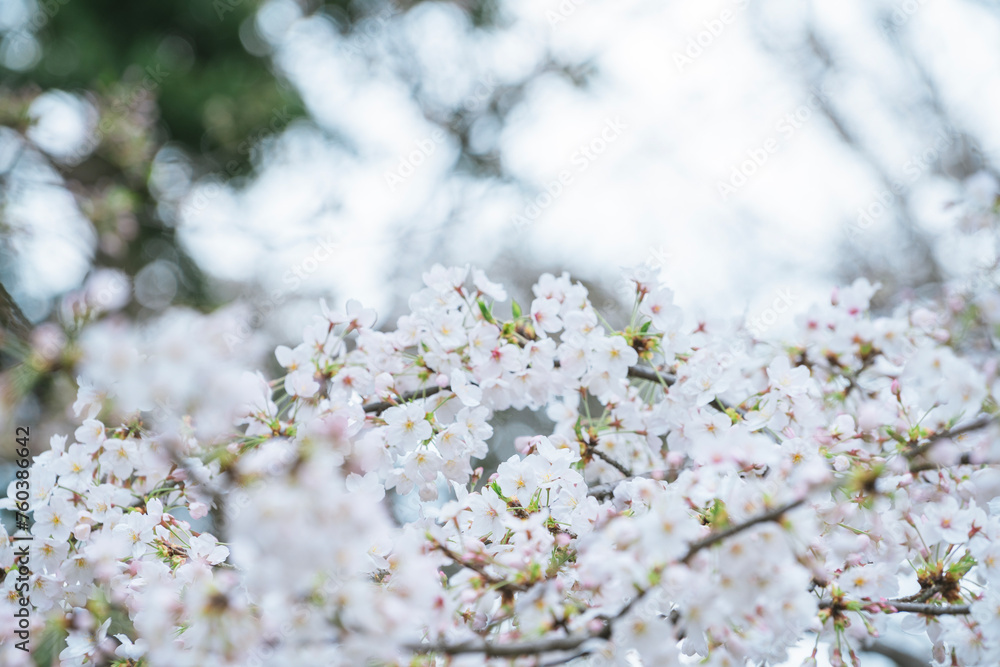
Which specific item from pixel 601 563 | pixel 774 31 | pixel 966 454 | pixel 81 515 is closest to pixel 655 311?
pixel 966 454

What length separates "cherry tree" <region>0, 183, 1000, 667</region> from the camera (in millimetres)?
848

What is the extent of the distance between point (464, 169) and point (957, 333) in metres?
4.95

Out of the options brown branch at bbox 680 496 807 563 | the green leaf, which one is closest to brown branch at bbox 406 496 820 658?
brown branch at bbox 680 496 807 563

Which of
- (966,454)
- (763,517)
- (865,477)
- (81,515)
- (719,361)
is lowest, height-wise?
(81,515)

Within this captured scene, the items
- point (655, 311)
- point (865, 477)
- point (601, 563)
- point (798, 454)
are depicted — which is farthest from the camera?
point (655, 311)

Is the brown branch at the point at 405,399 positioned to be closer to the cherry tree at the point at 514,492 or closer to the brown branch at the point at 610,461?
the cherry tree at the point at 514,492

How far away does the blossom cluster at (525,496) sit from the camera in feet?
2.79

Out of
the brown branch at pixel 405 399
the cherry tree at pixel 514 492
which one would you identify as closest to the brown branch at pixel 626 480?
the cherry tree at pixel 514 492

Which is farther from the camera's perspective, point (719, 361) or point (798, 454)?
point (719, 361)

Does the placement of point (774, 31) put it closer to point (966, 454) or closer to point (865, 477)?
point (966, 454)

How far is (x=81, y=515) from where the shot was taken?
1499 mm

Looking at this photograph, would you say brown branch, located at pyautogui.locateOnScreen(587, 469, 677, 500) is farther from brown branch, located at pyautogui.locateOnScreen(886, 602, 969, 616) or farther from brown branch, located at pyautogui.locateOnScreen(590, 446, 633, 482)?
brown branch, located at pyautogui.locateOnScreen(886, 602, 969, 616)

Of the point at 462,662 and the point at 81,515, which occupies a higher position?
the point at 462,662

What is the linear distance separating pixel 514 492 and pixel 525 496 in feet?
0.09
